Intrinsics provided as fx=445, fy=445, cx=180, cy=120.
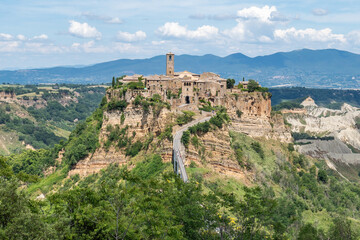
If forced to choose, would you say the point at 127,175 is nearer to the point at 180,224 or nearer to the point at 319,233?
the point at 180,224

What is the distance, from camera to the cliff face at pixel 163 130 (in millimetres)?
55188

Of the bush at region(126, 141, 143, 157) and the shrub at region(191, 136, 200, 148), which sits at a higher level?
the shrub at region(191, 136, 200, 148)

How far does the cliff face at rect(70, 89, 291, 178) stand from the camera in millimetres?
55188

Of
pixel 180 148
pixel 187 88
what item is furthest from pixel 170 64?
pixel 180 148

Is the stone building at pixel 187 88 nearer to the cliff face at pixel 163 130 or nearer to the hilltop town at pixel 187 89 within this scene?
the hilltop town at pixel 187 89

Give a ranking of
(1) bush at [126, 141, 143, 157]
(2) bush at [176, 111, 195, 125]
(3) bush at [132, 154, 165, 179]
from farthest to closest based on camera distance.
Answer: (1) bush at [126, 141, 143, 157], (2) bush at [176, 111, 195, 125], (3) bush at [132, 154, 165, 179]

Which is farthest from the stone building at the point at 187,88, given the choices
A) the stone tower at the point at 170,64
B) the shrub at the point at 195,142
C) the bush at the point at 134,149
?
the shrub at the point at 195,142

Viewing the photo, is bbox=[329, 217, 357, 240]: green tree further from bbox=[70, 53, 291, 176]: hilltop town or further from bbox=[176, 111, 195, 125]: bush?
bbox=[176, 111, 195, 125]: bush

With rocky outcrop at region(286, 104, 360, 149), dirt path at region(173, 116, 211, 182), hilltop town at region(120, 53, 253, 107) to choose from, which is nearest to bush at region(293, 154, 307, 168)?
hilltop town at region(120, 53, 253, 107)

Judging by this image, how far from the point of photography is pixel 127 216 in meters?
27.0

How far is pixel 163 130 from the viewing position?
5775cm

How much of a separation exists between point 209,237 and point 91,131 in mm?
43278

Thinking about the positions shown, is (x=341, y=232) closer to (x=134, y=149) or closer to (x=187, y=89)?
(x=134, y=149)

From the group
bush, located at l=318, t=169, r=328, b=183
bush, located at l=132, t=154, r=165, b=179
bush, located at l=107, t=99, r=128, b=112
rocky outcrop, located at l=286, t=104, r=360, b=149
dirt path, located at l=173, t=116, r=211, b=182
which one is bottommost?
rocky outcrop, located at l=286, t=104, r=360, b=149
